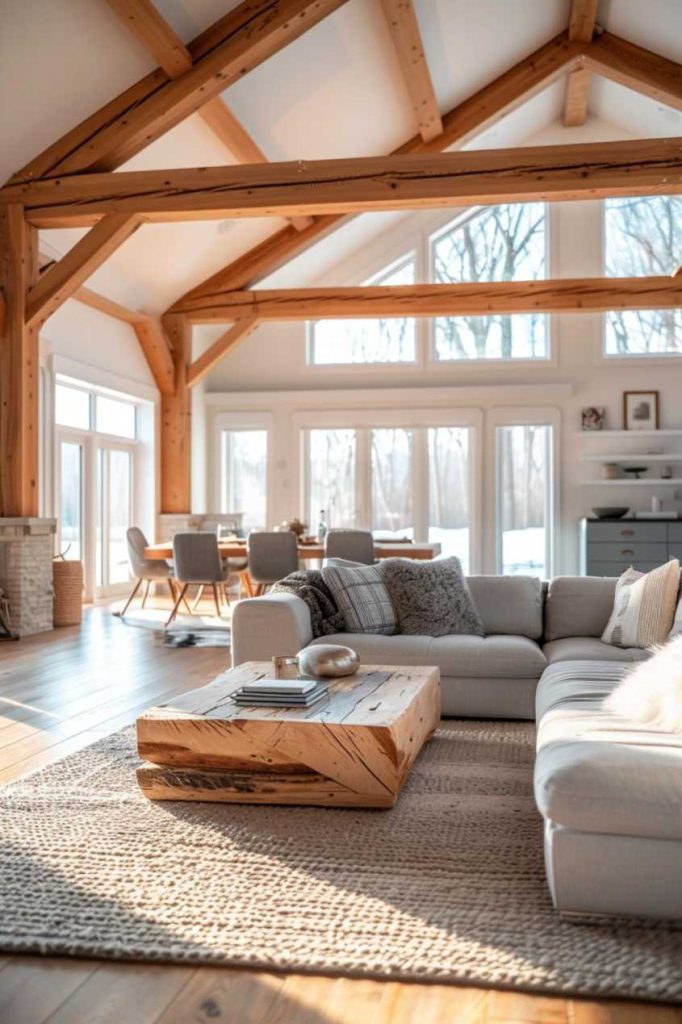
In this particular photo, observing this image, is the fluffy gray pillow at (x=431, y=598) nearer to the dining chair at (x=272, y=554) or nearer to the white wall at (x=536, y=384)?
the dining chair at (x=272, y=554)

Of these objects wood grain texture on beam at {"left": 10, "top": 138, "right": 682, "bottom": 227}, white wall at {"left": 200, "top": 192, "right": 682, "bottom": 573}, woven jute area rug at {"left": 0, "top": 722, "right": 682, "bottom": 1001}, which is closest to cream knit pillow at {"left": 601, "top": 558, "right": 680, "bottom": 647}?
woven jute area rug at {"left": 0, "top": 722, "right": 682, "bottom": 1001}

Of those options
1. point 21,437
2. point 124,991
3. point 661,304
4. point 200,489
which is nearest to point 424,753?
point 124,991

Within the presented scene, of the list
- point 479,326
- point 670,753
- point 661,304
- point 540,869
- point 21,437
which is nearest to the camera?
point 670,753

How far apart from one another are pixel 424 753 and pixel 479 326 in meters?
8.31

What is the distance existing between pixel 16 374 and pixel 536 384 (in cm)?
610

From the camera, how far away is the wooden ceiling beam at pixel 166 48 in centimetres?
607

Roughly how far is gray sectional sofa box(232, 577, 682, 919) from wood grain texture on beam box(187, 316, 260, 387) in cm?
621

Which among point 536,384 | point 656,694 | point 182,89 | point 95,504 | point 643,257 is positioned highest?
point 182,89

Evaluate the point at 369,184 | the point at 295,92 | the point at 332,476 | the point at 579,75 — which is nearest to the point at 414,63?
the point at 295,92

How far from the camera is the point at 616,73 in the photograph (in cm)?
891

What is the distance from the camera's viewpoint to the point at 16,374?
23.0 feet

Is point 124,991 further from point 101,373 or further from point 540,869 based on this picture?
point 101,373

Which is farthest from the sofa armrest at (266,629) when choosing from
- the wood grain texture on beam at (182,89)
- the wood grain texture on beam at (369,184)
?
the wood grain texture on beam at (182,89)

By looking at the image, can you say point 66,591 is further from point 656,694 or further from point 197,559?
point 656,694
